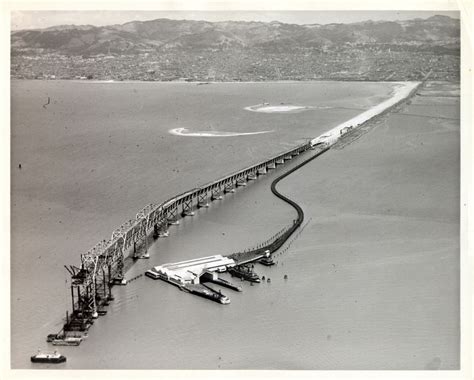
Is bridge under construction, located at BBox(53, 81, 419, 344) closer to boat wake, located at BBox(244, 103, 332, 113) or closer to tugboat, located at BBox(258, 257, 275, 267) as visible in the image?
tugboat, located at BBox(258, 257, 275, 267)

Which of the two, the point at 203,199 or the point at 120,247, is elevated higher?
the point at 203,199

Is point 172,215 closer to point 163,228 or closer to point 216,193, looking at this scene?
point 163,228

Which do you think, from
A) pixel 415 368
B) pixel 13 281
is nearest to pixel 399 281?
pixel 415 368

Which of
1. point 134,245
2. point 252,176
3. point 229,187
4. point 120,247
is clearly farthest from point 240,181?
point 120,247

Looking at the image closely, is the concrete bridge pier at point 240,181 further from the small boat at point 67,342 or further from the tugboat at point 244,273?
the small boat at point 67,342

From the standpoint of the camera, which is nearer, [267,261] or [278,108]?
[267,261]

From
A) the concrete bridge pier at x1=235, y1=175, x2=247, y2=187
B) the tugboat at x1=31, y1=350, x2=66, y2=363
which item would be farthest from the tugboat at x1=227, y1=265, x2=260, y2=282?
the concrete bridge pier at x1=235, y1=175, x2=247, y2=187
